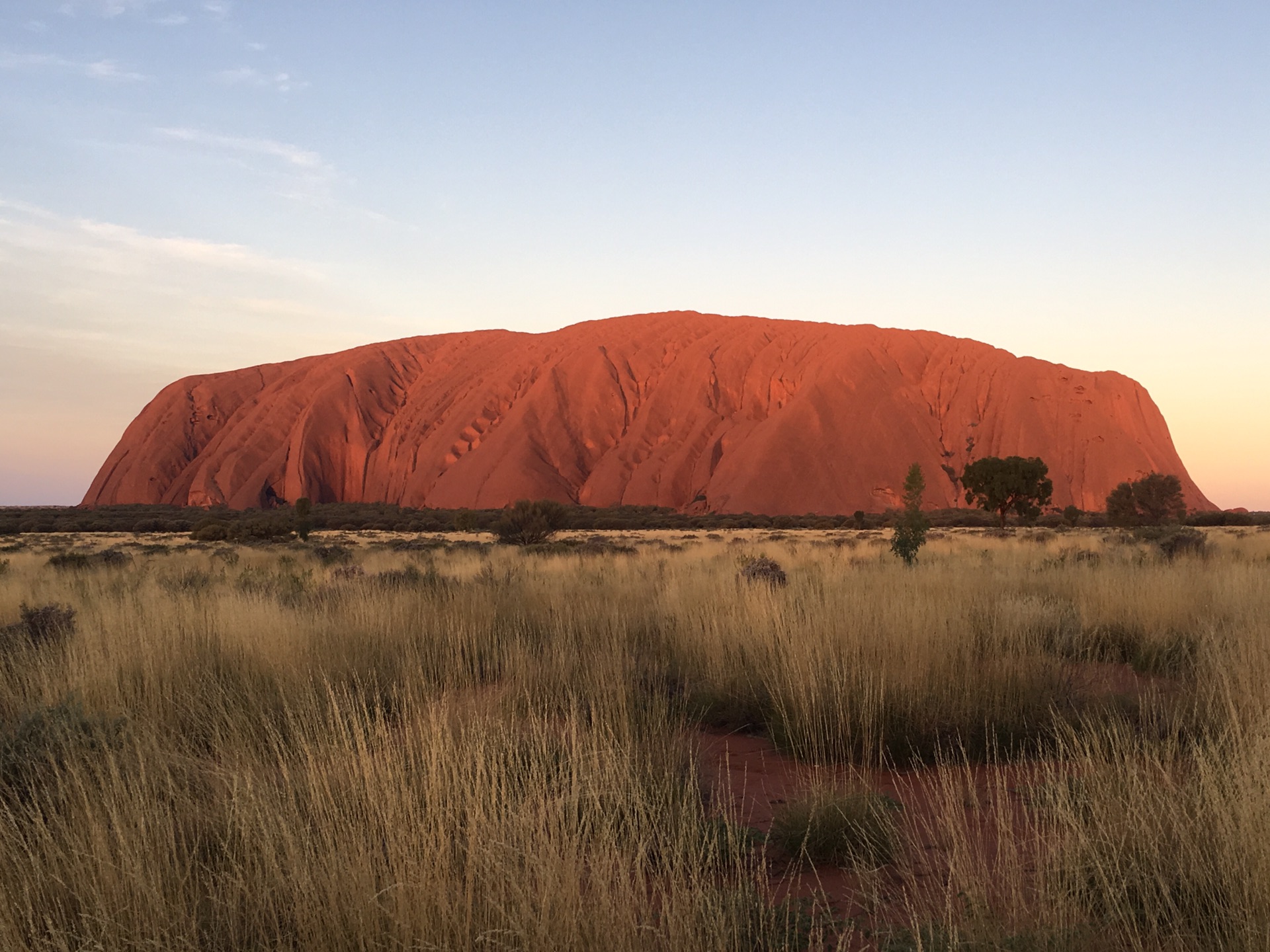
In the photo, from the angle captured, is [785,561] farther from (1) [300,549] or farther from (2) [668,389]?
(2) [668,389]

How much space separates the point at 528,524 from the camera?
28969mm

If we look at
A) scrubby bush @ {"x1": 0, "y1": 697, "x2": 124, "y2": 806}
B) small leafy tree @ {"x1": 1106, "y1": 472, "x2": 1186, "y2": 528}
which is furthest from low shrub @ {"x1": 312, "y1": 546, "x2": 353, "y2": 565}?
small leafy tree @ {"x1": 1106, "y1": 472, "x2": 1186, "y2": 528}

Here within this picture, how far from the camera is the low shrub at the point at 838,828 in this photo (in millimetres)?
3350

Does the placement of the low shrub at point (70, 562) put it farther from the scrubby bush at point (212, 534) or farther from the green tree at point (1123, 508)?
the green tree at point (1123, 508)

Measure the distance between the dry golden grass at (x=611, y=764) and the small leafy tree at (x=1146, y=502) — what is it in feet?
121

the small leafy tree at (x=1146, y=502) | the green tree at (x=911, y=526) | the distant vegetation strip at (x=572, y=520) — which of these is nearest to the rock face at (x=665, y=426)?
the distant vegetation strip at (x=572, y=520)

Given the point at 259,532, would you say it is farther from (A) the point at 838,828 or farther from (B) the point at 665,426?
(B) the point at 665,426

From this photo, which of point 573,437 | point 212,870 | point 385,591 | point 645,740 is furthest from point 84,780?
point 573,437

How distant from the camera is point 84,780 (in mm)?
3527

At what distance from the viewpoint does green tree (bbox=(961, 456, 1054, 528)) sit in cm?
4359

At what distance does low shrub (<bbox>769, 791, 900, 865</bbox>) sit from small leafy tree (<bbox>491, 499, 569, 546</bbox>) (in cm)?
2325

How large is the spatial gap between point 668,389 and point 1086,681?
7273cm

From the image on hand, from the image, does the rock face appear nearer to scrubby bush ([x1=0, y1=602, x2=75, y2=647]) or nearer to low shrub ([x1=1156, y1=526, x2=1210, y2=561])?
low shrub ([x1=1156, y1=526, x2=1210, y2=561])

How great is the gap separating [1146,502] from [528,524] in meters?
33.1
